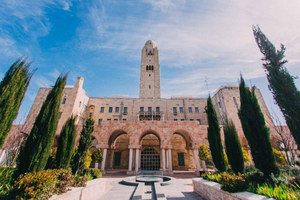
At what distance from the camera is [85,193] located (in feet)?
18.0

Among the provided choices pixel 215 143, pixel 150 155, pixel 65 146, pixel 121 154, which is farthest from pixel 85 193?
pixel 121 154

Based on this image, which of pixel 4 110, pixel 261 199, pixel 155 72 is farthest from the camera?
pixel 155 72

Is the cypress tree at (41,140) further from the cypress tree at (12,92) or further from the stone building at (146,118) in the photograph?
the stone building at (146,118)

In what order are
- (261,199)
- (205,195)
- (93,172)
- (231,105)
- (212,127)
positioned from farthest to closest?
(231,105)
(212,127)
(93,172)
(205,195)
(261,199)

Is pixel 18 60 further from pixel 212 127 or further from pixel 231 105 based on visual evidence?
pixel 231 105

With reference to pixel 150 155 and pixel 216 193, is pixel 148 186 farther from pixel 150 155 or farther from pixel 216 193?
pixel 150 155

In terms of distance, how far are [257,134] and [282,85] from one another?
3383mm

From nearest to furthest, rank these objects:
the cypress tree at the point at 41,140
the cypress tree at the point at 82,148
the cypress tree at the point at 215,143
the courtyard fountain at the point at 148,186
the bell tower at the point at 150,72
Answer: the cypress tree at the point at 41,140, the courtyard fountain at the point at 148,186, the cypress tree at the point at 82,148, the cypress tree at the point at 215,143, the bell tower at the point at 150,72

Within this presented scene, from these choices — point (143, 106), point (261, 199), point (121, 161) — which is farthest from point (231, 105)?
point (261, 199)

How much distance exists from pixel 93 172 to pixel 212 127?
31.2ft

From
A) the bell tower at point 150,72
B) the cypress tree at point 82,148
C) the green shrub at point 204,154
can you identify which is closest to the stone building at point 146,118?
the bell tower at point 150,72

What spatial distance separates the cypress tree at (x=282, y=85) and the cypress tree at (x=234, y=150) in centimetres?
299

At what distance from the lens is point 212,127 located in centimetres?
1077

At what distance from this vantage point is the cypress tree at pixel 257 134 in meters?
5.95
